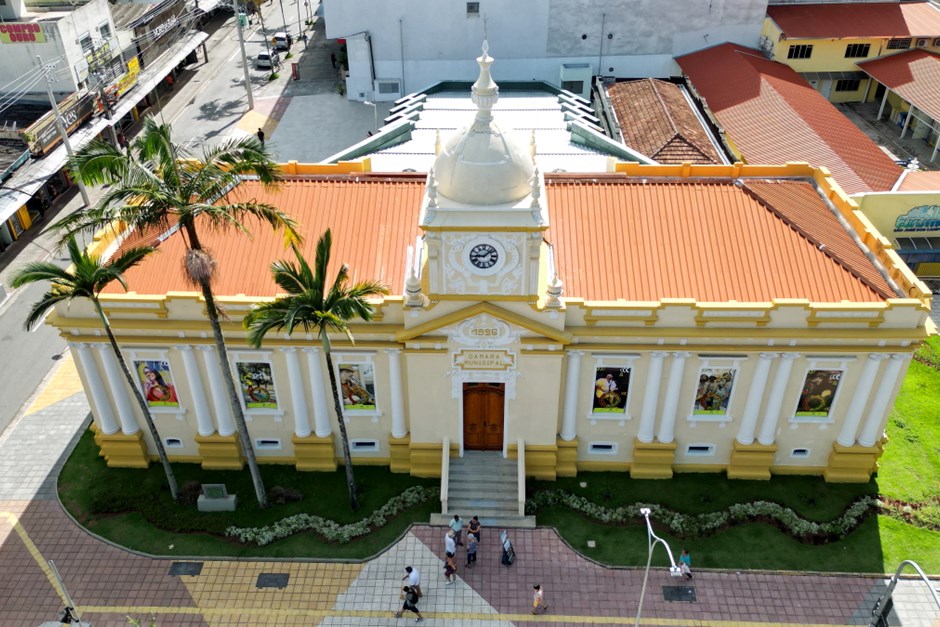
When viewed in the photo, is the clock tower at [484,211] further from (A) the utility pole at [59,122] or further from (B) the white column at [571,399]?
(A) the utility pole at [59,122]

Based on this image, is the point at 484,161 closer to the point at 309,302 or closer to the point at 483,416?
the point at 309,302

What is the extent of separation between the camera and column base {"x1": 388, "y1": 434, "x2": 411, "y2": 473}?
34406 mm

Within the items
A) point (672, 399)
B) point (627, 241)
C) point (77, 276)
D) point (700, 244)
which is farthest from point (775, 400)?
point (77, 276)

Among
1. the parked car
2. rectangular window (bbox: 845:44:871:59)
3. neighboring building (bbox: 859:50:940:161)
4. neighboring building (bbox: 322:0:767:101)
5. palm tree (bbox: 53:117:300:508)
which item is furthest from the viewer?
the parked car

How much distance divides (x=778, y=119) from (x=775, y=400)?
27.3m

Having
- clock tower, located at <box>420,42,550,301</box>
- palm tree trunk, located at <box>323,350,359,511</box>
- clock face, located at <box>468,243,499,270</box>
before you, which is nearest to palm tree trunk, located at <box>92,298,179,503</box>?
palm tree trunk, located at <box>323,350,359,511</box>

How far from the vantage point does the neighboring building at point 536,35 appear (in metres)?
60.6

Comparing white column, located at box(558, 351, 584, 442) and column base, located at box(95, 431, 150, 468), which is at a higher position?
white column, located at box(558, 351, 584, 442)

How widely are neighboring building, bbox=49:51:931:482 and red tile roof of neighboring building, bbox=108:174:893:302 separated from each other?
89mm

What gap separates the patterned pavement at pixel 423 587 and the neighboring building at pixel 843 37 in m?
46.1

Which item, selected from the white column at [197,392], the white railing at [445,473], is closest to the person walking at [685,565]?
the white railing at [445,473]

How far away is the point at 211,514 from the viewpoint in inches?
1314

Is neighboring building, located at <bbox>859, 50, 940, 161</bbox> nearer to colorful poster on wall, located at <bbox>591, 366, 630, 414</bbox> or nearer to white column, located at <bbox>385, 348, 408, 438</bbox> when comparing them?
colorful poster on wall, located at <bbox>591, 366, 630, 414</bbox>

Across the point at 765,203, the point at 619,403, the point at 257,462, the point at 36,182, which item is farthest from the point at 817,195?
the point at 36,182
